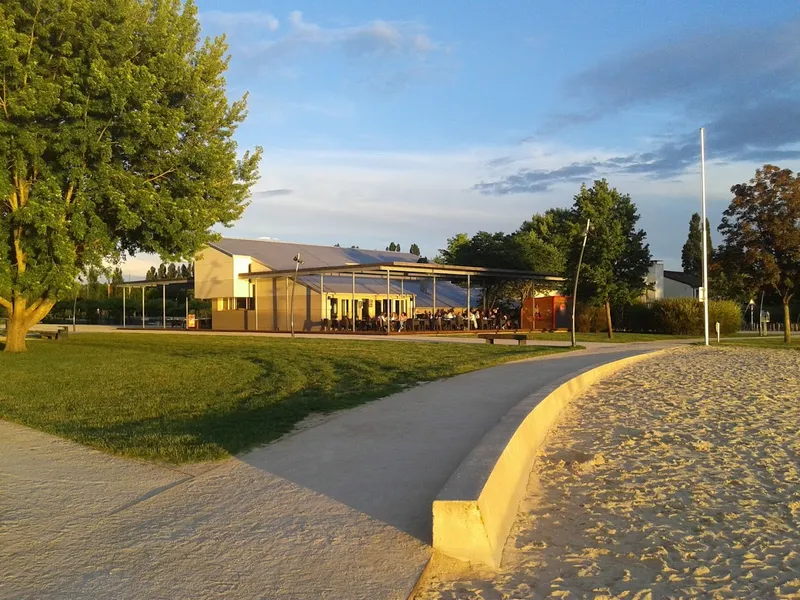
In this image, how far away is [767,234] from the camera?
30.7 metres

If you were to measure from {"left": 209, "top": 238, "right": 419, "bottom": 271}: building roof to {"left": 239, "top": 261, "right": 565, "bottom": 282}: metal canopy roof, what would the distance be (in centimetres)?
205

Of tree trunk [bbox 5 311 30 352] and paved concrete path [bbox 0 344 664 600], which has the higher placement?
tree trunk [bbox 5 311 30 352]

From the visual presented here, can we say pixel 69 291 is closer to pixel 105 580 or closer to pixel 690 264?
pixel 105 580

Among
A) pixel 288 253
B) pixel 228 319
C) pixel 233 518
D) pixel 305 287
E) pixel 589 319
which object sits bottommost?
pixel 233 518

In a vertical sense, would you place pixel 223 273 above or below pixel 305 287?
above

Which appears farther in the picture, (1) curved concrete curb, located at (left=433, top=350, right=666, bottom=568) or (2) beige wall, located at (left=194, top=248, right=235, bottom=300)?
(2) beige wall, located at (left=194, top=248, right=235, bottom=300)

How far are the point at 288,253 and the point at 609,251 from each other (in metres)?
21.3

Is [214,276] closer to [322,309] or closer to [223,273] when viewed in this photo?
[223,273]

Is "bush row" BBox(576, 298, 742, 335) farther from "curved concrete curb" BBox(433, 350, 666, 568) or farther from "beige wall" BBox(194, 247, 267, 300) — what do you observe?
"curved concrete curb" BBox(433, 350, 666, 568)

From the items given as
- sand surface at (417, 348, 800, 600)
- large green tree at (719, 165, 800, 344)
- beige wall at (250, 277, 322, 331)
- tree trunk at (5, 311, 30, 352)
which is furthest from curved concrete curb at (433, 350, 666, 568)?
beige wall at (250, 277, 322, 331)

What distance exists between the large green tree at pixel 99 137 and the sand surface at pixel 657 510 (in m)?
13.3

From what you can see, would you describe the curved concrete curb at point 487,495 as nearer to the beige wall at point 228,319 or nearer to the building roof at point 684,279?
the beige wall at point 228,319

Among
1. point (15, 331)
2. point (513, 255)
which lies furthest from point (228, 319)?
point (15, 331)

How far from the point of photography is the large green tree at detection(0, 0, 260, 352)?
17922mm
